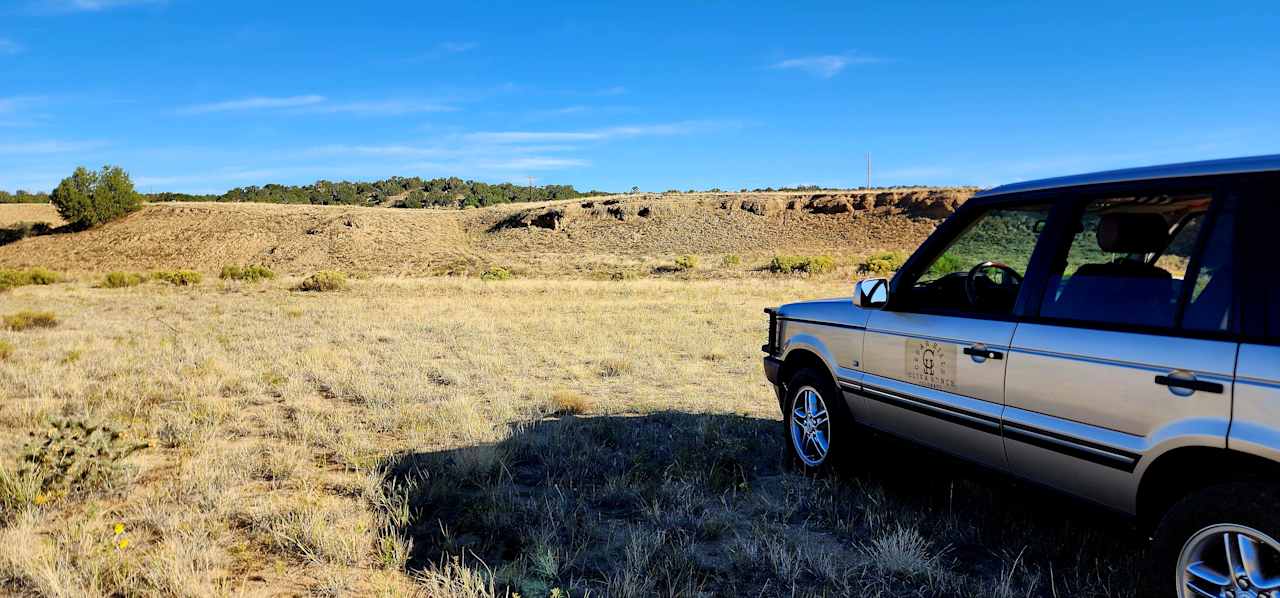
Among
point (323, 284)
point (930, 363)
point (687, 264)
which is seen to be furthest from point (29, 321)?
point (687, 264)

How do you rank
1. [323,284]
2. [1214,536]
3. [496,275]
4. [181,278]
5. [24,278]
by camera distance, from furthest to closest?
[496,275] < [181,278] < [24,278] < [323,284] < [1214,536]

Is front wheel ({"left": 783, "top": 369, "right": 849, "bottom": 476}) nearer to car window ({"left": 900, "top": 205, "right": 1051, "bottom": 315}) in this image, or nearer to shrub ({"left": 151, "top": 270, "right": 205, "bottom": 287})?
car window ({"left": 900, "top": 205, "right": 1051, "bottom": 315})

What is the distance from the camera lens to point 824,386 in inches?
191

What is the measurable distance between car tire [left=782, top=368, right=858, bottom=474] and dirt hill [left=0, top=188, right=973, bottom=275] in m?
36.2

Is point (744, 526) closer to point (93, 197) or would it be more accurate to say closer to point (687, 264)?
point (687, 264)

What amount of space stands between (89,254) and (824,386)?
57959 mm

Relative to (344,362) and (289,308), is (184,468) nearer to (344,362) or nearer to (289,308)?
(344,362)

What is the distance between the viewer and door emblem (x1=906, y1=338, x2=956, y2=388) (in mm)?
3695

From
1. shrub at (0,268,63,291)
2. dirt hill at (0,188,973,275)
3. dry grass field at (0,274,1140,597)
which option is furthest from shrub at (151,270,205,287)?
dry grass field at (0,274,1140,597)

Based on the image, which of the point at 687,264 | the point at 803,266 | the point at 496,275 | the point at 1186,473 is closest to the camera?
the point at 1186,473

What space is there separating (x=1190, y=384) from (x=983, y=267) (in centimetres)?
153

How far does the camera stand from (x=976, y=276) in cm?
397

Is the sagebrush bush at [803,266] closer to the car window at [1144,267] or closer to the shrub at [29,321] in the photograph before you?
the shrub at [29,321]

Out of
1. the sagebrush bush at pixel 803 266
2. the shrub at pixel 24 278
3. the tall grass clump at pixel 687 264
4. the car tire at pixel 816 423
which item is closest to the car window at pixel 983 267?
the car tire at pixel 816 423
